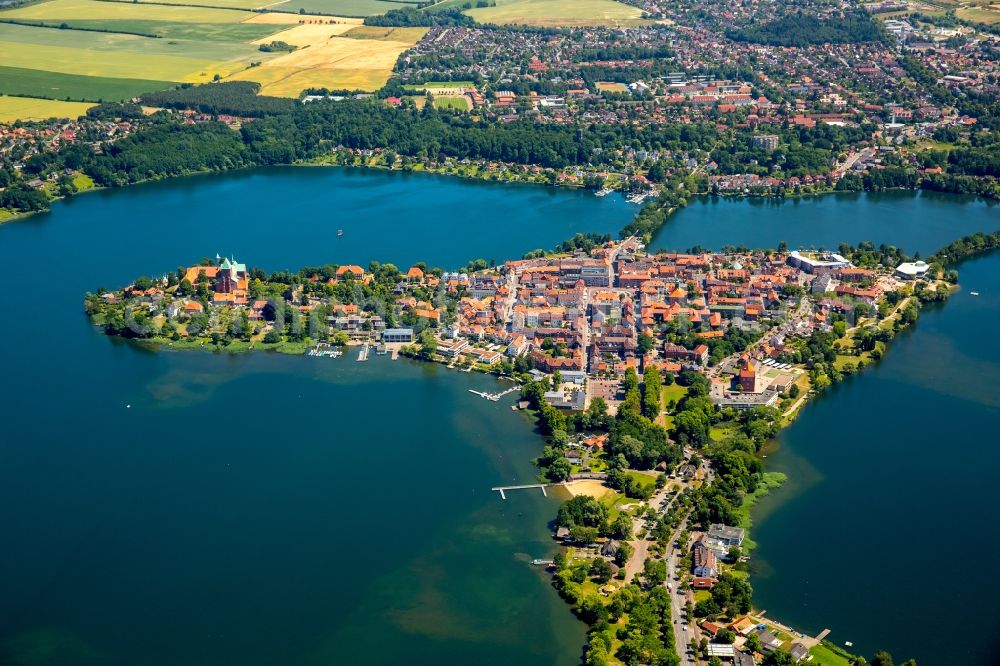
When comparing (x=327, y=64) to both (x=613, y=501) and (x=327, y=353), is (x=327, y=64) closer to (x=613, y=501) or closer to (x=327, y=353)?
(x=327, y=353)

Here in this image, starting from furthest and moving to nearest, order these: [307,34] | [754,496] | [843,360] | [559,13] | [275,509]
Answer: [559,13] → [307,34] → [843,360] → [275,509] → [754,496]

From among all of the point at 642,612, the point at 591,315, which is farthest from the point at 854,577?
the point at 591,315

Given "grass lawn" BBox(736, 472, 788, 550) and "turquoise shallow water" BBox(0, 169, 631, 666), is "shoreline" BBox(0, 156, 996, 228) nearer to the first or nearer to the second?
"turquoise shallow water" BBox(0, 169, 631, 666)

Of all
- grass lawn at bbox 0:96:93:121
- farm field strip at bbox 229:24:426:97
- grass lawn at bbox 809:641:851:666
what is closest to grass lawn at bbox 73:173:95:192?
grass lawn at bbox 0:96:93:121

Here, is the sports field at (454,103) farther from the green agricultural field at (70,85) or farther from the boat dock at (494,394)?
the boat dock at (494,394)

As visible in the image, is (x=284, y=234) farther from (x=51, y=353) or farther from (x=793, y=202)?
(x=793, y=202)

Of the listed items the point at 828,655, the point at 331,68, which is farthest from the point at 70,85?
the point at 828,655
